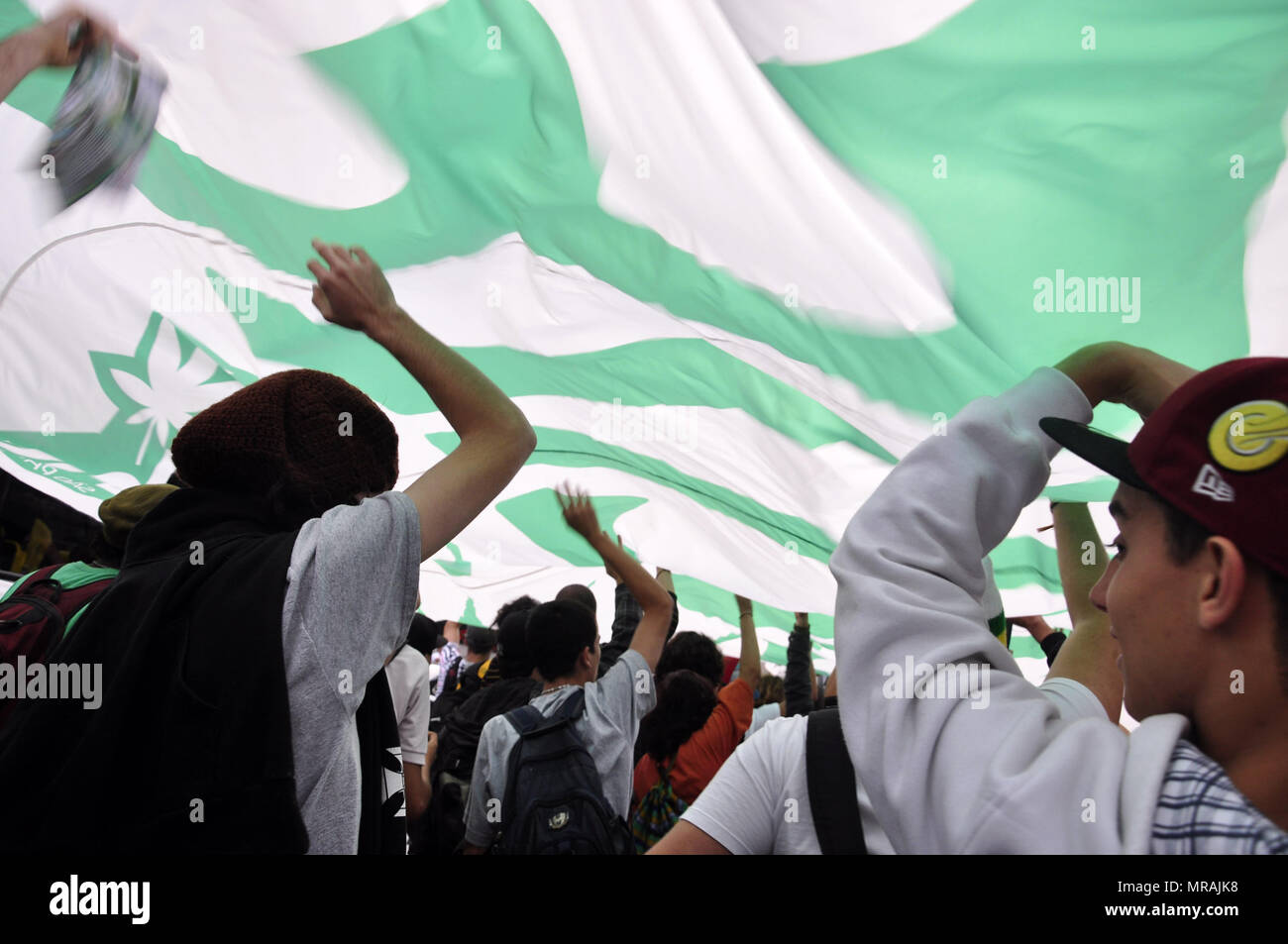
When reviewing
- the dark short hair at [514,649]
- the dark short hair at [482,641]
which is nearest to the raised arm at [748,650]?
the dark short hair at [514,649]

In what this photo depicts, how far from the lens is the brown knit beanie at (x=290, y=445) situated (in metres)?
1.66

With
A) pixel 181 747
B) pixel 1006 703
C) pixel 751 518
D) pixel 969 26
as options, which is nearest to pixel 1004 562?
pixel 751 518

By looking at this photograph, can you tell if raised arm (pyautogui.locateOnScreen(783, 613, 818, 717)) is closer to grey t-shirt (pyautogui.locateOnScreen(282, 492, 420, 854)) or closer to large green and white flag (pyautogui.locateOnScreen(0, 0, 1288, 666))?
large green and white flag (pyautogui.locateOnScreen(0, 0, 1288, 666))

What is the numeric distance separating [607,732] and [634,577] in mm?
491

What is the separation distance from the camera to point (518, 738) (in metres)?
3.31

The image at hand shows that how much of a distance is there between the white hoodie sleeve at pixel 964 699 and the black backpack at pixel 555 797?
2.05 metres

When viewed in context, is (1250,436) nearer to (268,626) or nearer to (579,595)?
(268,626)

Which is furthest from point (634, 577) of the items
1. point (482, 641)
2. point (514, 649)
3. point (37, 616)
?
point (482, 641)

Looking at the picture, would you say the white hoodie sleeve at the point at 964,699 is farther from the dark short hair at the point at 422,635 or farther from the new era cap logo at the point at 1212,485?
the dark short hair at the point at 422,635

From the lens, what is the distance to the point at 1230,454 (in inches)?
42.1

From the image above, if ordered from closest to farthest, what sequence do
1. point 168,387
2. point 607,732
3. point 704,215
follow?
1. point 704,215
2. point 607,732
3. point 168,387

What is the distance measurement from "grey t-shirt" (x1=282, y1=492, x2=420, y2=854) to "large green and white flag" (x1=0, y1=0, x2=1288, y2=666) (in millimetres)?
Answer: 1388
